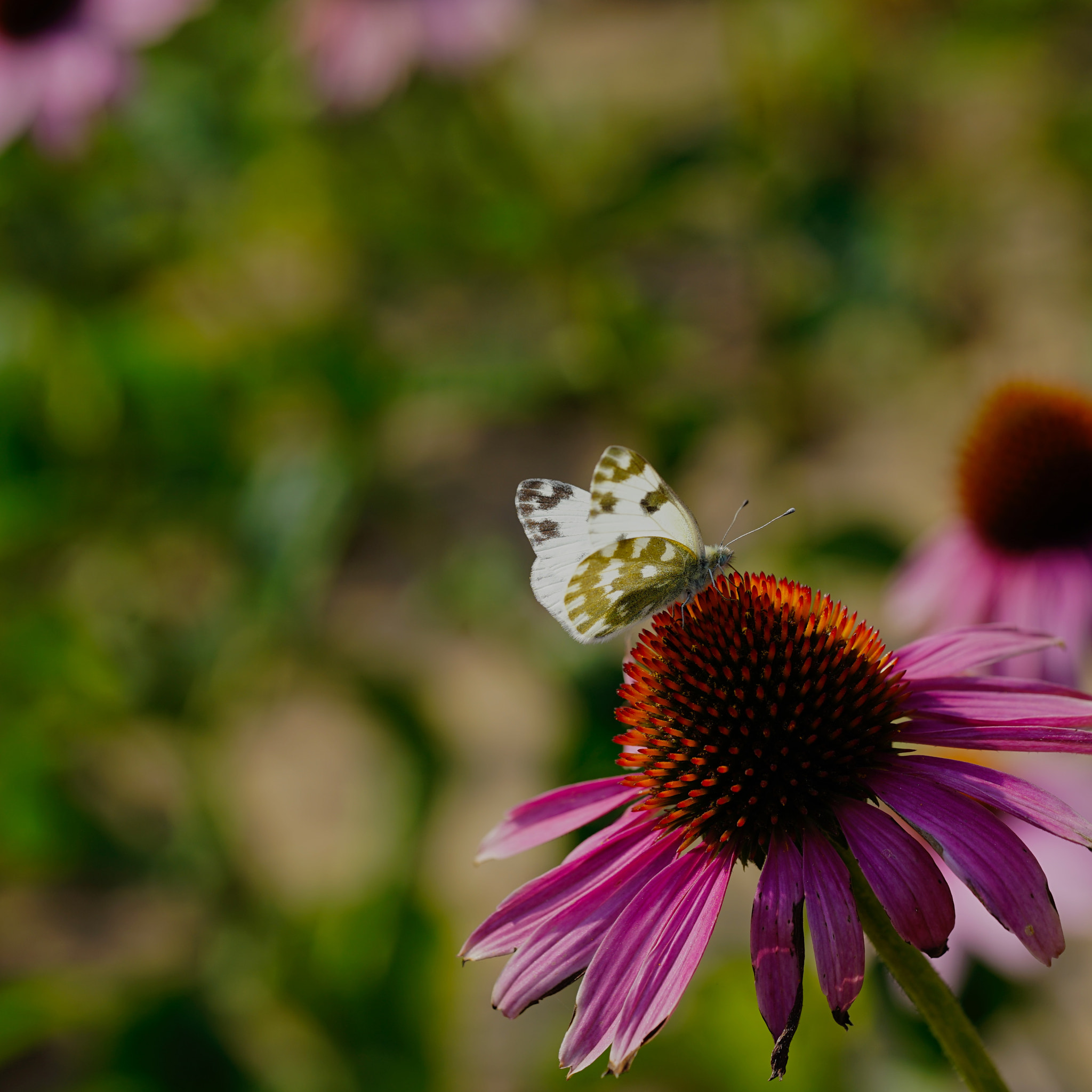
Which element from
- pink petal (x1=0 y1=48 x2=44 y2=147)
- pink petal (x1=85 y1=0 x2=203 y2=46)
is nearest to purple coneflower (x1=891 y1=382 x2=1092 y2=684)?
pink petal (x1=85 y1=0 x2=203 y2=46)

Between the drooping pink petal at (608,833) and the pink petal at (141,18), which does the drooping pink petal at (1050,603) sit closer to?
the drooping pink petal at (608,833)

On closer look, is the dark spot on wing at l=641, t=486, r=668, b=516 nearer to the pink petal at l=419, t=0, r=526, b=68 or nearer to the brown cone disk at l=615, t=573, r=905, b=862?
the brown cone disk at l=615, t=573, r=905, b=862

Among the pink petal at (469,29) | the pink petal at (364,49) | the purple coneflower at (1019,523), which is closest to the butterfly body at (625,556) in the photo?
the purple coneflower at (1019,523)

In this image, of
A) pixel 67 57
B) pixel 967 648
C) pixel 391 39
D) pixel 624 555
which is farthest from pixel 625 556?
pixel 67 57

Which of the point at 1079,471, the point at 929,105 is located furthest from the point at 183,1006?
the point at 929,105

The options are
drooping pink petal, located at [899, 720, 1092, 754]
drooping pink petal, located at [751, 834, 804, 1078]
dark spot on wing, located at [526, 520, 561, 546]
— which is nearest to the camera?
drooping pink petal, located at [751, 834, 804, 1078]

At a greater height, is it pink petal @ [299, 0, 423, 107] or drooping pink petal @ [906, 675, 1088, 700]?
pink petal @ [299, 0, 423, 107]

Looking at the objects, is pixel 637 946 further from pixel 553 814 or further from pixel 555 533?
pixel 555 533
